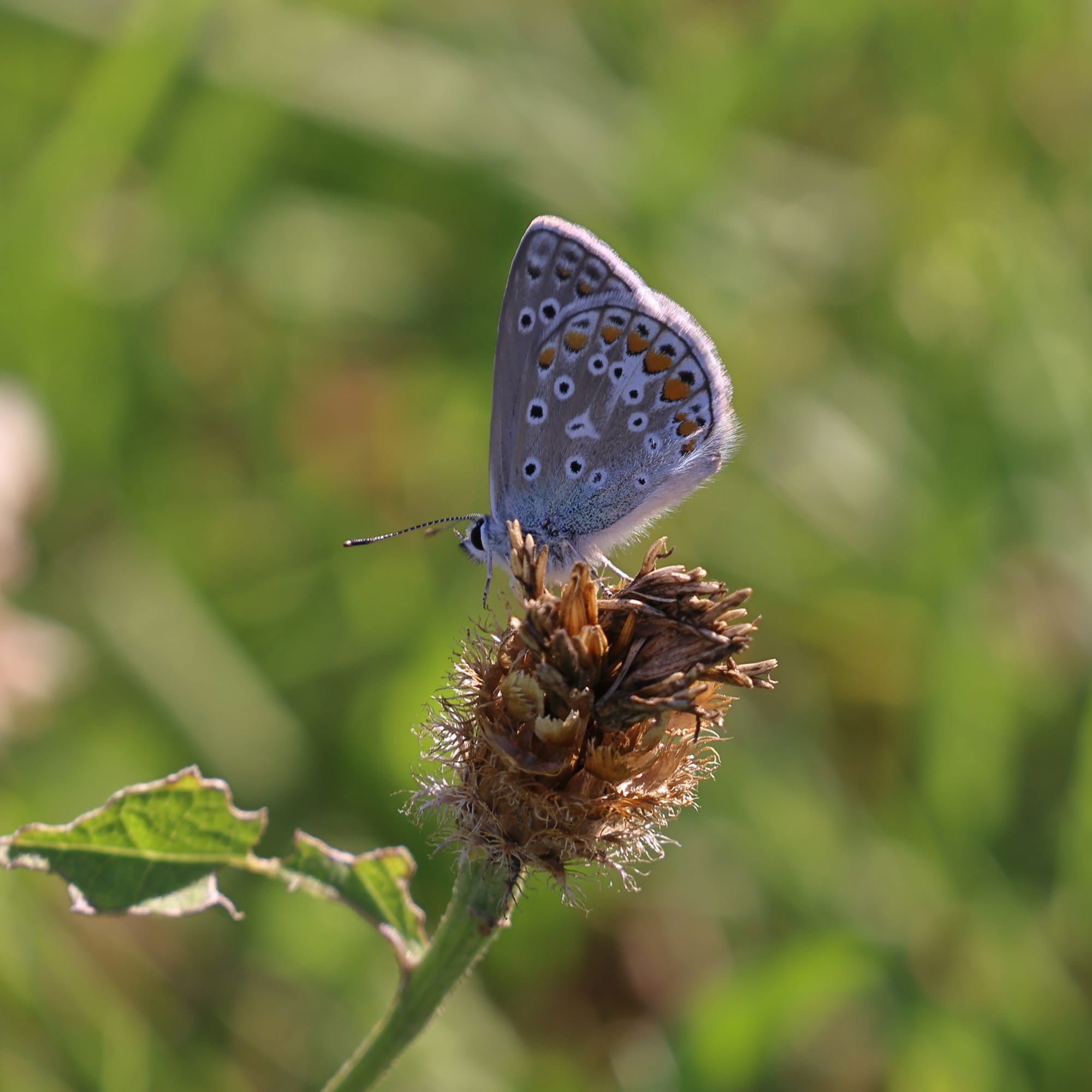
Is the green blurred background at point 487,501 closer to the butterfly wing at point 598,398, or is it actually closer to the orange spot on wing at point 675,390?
the butterfly wing at point 598,398

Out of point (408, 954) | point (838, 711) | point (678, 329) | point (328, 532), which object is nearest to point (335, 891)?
point (408, 954)

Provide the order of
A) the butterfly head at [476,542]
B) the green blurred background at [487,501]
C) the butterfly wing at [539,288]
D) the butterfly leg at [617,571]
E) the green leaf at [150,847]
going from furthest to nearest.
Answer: the green blurred background at [487,501] < the butterfly head at [476,542] < the butterfly wing at [539,288] < the butterfly leg at [617,571] < the green leaf at [150,847]

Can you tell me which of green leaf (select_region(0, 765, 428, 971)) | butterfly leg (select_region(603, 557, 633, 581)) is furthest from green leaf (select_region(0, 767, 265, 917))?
butterfly leg (select_region(603, 557, 633, 581))

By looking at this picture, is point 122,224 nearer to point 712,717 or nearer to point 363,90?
point 363,90

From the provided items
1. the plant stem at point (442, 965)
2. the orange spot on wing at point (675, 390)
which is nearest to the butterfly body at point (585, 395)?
the orange spot on wing at point (675, 390)

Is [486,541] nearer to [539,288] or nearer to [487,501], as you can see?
[539,288]

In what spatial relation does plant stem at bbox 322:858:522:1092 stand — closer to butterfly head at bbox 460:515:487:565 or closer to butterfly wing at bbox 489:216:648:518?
butterfly head at bbox 460:515:487:565
